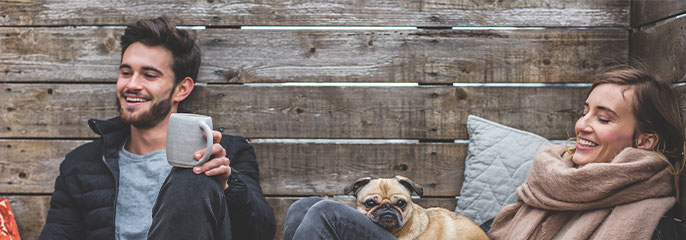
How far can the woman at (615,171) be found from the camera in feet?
5.11

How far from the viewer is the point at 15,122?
241 cm

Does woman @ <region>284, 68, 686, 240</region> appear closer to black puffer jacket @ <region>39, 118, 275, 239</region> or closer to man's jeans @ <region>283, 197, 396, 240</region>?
man's jeans @ <region>283, 197, 396, 240</region>

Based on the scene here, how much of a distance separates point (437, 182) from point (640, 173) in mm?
962

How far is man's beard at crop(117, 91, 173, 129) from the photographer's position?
7.06ft

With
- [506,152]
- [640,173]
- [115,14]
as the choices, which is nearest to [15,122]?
[115,14]

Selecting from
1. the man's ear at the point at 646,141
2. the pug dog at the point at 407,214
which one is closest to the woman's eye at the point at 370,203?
the pug dog at the point at 407,214

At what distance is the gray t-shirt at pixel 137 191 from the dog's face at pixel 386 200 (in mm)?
828

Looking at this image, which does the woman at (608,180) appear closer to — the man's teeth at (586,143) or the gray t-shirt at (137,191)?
the man's teeth at (586,143)

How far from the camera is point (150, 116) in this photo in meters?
2.16

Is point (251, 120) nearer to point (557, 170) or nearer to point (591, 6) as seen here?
point (557, 170)

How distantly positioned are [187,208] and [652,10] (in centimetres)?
206

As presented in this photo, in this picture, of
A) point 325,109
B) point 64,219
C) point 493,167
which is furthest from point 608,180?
point 64,219

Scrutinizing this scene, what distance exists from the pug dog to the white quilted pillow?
204 mm

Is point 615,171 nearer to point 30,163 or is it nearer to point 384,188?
point 384,188
